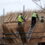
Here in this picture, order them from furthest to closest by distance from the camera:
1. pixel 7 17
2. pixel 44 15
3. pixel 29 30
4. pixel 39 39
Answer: pixel 7 17 < pixel 44 15 < pixel 29 30 < pixel 39 39

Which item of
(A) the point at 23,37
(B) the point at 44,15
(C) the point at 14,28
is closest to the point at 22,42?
(A) the point at 23,37

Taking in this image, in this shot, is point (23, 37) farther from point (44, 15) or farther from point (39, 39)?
point (44, 15)

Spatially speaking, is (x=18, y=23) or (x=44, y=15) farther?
(x=44, y=15)

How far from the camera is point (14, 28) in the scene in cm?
1692

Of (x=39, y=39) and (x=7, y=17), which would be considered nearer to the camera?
(x=39, y=39)

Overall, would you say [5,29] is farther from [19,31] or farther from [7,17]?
[7,17]

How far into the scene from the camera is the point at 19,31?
16469 millimetres

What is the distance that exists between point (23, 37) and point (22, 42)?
0.40 m

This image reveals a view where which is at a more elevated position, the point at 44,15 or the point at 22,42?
the point at 44,15

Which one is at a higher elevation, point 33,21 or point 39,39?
point 33,21

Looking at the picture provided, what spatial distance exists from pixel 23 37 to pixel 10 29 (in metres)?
1.84

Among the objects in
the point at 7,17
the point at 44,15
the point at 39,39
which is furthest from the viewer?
the point at 7,17

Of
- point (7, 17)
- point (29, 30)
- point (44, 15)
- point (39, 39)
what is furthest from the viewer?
point (7, 17)

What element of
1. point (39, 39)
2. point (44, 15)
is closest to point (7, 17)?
point (44, 15)
